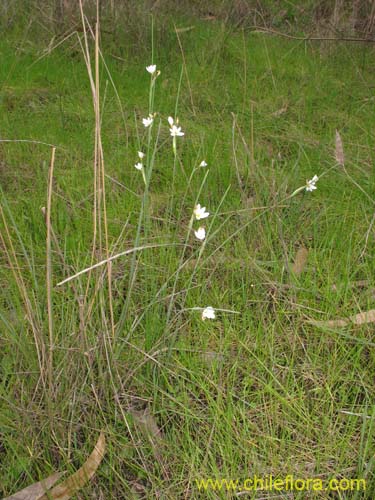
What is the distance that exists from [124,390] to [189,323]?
0.30 meters

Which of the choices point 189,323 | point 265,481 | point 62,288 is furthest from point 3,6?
point 265,481

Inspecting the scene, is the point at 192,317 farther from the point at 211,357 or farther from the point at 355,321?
the point at 355,321

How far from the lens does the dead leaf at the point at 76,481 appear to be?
1173 millimetres

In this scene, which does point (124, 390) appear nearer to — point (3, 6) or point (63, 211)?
point (63, 211)

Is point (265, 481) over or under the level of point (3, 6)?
under

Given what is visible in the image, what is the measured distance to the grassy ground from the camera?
1251 millimetres

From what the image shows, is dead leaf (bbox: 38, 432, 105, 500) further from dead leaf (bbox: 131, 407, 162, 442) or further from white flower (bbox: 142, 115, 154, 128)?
white flower (bbox: 142, 115, 154, 128)

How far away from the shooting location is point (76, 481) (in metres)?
1.19

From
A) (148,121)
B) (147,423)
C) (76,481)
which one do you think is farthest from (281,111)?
(76,481)

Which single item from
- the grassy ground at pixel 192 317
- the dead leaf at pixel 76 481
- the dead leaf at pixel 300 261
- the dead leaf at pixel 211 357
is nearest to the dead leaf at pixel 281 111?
the grassy ground at pixel 192 317

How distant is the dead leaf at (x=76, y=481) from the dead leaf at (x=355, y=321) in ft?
2.28

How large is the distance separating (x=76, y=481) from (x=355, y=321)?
2.78 feet

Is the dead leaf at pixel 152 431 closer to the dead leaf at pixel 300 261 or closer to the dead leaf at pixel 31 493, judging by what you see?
the dead leaf at pixel 31 493

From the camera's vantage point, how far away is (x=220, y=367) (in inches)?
56.0
